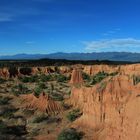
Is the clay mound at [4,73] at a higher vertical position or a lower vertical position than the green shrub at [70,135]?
higher

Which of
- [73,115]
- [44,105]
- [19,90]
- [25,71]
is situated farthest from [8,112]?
[25,71]

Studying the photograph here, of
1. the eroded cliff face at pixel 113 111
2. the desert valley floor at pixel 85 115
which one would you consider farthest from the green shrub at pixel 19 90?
the eroded cliff face at pixel 113 111

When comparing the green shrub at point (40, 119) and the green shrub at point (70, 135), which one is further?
the green shrub at point (40, 119)

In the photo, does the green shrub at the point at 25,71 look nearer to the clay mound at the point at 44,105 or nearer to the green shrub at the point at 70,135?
the clay mound at the point at 44,105

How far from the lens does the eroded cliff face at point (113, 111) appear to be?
19.3m

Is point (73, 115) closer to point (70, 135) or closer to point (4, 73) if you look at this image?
point (70, 135)

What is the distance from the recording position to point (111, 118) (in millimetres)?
21531

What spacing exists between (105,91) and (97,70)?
51.4 metres

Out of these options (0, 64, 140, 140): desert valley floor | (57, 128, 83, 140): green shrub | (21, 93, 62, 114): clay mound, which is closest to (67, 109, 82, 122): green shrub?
(0, 64, 140, 140): desert valley floor

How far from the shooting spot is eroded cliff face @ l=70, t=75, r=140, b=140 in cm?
1927

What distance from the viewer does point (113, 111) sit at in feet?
70.5

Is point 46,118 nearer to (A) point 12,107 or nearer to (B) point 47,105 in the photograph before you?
(B) point 47,105

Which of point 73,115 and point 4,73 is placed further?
point 4,73

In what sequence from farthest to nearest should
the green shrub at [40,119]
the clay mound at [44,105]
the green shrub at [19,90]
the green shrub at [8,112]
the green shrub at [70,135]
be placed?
the green shrub at [19,90] < the clay mound at [44,105] < the green shrub at [8,112] < the green shrub at [40,119] < the green shrub at [70,135]
